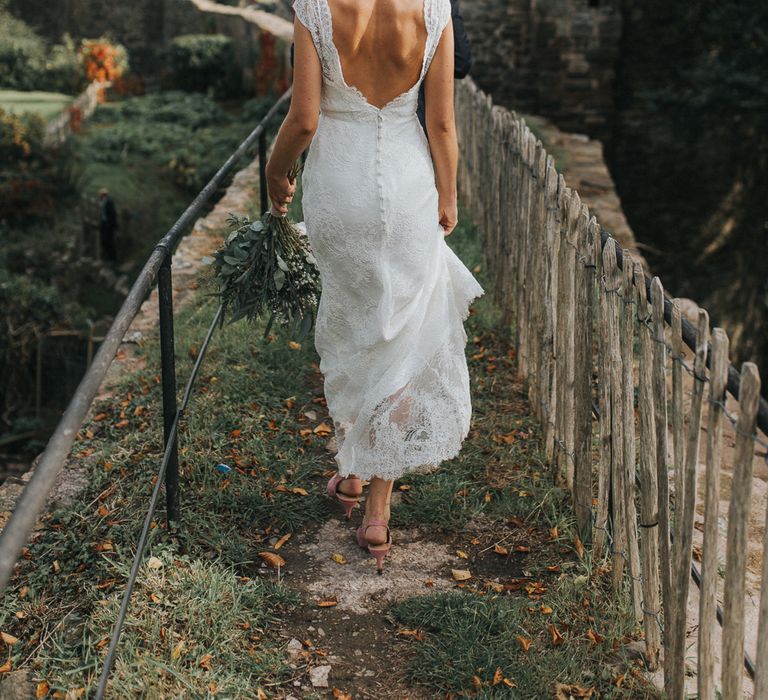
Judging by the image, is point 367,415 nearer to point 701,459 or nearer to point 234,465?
point 234,465

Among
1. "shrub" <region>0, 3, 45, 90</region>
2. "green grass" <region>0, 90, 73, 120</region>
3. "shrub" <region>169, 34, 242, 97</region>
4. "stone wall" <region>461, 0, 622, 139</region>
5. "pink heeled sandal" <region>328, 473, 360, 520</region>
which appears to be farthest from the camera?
"shrub" <region>0, 3, 45, 90</region>

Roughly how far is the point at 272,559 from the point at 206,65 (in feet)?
54.7

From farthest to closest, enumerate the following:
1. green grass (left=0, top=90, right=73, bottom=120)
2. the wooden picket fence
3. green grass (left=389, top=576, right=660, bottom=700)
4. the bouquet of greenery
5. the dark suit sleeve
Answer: green grass (left=0, top=90, right=73, bottom=120) → the dark suit sleeve → the bouquet of greenery → green grass (left=389, top=576, right=660, bottom=700) → the wooden picket fence

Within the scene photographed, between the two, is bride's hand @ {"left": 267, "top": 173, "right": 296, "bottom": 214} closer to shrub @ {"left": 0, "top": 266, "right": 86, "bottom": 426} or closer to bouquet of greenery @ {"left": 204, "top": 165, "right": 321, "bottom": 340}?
bouquet of greenery @ {"left": 204, "top": 165, "right": 321, "bottom": 340}

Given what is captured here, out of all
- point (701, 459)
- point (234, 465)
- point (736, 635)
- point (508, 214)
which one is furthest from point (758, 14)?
point (736, 635)

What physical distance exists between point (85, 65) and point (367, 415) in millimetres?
18445

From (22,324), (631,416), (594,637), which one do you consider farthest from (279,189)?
(22,324)

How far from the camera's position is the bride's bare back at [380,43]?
3.13m

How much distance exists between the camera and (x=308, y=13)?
3.13m

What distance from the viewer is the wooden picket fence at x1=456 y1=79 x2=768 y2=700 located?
241cm

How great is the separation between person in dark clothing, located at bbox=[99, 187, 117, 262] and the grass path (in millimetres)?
9601

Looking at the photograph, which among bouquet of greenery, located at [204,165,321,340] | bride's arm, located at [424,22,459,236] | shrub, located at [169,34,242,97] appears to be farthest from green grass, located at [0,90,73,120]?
bride's arm, located at [424,22,459,236]

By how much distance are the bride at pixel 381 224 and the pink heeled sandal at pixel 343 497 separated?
0.16m

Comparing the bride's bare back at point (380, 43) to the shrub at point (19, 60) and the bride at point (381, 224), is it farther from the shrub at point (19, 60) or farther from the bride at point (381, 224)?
the shrub at point (19, 60)
